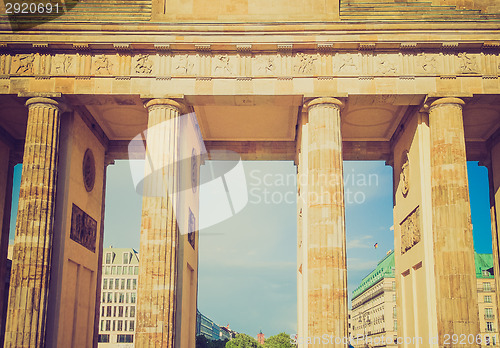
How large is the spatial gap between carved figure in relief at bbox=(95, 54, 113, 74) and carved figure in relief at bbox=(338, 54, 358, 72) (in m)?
9.70

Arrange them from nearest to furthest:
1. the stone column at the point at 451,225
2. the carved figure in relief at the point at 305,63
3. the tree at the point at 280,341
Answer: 1. the stone column at the point at 451,225
2. the carved figure in relief at the point at 305,63
3. the tree at the point at 280,341

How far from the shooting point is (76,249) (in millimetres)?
27031

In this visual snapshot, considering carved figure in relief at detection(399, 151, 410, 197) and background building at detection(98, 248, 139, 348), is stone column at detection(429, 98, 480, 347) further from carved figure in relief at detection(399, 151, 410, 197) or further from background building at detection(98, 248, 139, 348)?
background building at detection(98, 248, 139, 348)

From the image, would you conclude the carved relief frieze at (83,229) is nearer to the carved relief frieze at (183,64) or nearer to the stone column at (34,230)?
the stone column at (34,230)

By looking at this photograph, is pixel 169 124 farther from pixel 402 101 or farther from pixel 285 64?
pixel 402 101

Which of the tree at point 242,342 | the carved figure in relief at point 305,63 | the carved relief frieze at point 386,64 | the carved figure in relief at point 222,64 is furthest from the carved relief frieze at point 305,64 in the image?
the tree at point 242,342

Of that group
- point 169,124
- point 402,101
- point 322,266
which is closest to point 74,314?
point 169,124

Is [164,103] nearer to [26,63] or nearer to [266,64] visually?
[266,64]

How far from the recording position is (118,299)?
11400 cm

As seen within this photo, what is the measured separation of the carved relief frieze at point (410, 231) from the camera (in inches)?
1048

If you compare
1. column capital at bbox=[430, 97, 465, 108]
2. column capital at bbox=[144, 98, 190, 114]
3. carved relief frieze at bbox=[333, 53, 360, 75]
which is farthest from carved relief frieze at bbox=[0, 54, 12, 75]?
column capital at bbox=[430, 97, 465, 108]

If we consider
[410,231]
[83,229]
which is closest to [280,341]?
[410,231]

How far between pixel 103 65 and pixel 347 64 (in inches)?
404

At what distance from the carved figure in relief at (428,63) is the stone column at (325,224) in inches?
153
